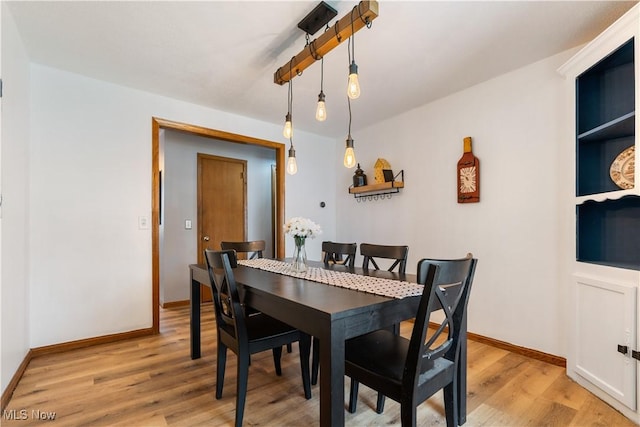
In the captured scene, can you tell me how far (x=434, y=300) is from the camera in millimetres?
1294

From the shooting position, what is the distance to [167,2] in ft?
5.91

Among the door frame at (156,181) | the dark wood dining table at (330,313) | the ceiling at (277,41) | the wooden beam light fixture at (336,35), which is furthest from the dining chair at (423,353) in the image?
the door frame at (156,181)

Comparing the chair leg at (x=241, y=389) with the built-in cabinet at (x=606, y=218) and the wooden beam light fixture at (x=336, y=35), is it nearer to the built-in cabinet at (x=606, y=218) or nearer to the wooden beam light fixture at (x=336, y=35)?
the wooden beam light fixture at (x=336, y=35)

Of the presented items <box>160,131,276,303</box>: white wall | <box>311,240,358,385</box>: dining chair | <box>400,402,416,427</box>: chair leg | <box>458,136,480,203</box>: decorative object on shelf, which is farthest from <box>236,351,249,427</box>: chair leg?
<box>160,131,276,303</box>: white wall

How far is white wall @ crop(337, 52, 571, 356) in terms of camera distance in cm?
242

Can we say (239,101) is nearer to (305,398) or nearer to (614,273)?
(305,398)

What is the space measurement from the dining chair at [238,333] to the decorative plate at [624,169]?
7.25ft

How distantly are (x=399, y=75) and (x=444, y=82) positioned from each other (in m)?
0.46

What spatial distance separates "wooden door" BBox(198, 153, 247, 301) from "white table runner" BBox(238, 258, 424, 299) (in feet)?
7.41

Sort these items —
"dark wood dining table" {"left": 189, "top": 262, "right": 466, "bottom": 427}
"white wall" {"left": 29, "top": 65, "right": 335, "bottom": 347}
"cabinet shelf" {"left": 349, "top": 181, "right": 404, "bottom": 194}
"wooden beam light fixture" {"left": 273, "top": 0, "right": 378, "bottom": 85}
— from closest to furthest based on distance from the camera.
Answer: "dark wood dining table" {"left": 189, "top": 262, "right": 466, "bottom": 427} < "wooden beam light fixture" {"left": 273, "top": 0, "right": 378, "bottom": 85} < "white wall" {"left": 29, "top": 65, "right": 335, "bottom": 347} < "cabinet shelf" {"left": 349, "top": 181, "right": 404, "bottom": 194}

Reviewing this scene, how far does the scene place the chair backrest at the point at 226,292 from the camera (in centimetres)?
165

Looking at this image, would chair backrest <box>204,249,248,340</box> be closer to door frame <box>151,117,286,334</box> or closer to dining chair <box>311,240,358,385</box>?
dining chair <box>311,240,358,385</box>

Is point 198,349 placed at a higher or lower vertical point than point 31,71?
lower

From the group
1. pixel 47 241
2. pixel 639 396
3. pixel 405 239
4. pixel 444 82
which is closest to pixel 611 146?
pixel 444 82
